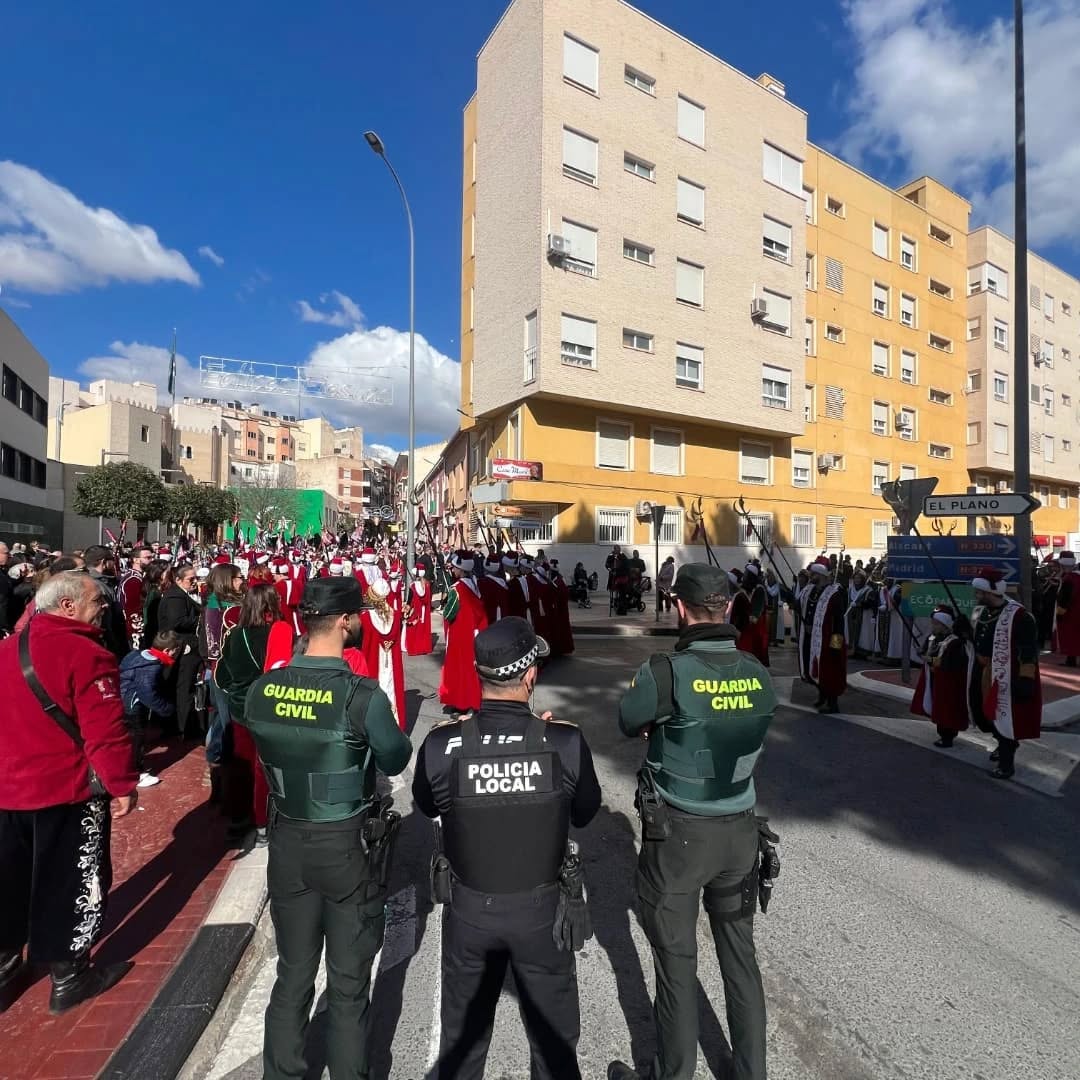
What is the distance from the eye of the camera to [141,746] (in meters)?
6.04

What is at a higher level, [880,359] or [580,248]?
[580,248]

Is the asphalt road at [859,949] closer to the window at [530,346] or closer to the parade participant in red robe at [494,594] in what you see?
the parade participant in red robe at [494,594]

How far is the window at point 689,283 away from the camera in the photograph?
80.6 feet

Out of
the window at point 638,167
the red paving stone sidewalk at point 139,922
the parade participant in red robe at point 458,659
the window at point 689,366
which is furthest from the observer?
the window at point 689,366

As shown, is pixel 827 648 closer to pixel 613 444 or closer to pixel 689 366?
pixel 613 444

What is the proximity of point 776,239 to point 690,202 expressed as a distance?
481cm

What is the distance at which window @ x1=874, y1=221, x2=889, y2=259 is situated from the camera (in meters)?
32.6

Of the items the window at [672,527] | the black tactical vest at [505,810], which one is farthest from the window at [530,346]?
the black tactical vest at [505,810]

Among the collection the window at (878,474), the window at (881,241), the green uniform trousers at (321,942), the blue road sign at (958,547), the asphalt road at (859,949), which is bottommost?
the asphalt road at (859,949)

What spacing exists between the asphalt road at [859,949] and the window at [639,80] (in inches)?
996

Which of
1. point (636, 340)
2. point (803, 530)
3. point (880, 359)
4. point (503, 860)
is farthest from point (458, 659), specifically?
point (880, 359)

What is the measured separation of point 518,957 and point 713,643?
1259mm

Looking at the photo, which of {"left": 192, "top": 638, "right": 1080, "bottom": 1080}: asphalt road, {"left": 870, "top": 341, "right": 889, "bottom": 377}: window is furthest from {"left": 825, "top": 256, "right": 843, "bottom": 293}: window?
{"left": 192, "top": 638, "right": 1080, "bottom": 1080}: asphalt road

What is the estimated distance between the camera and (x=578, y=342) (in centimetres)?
2225
